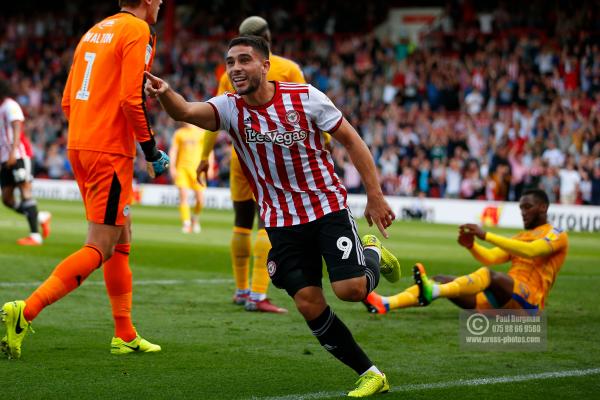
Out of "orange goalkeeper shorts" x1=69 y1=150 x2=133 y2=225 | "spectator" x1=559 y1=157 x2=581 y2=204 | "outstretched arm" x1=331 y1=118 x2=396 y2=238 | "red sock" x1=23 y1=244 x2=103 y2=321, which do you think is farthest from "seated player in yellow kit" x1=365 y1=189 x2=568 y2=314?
"spectator" x1=559 y1=157 x2=581 y2=204

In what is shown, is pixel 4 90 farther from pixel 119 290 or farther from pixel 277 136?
pixel 277 136

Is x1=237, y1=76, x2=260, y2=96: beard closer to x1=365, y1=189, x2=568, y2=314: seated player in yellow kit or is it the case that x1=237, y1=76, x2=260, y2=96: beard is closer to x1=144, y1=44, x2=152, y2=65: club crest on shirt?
x1=144, y1=44, x2=152, y2=65: club crest on shirt

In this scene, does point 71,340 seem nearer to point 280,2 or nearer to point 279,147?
point 279,147

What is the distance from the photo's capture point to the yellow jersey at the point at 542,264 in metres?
8.16

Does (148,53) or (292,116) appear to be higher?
(148,53)

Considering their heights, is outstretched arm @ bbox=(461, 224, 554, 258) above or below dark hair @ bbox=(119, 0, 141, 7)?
below

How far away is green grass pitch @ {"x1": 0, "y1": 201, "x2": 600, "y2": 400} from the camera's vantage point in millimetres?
5625

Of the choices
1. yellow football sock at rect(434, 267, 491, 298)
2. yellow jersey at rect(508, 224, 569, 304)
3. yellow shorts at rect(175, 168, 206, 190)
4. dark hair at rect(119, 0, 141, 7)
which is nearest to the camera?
dark hair at rect(119, 0, 141, 7)

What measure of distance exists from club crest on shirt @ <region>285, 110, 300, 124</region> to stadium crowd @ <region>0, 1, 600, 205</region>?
16.5 meters

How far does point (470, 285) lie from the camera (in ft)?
26.0

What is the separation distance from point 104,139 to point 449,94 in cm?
2233

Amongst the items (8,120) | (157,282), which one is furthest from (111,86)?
(8,120)

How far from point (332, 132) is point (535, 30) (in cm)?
2501

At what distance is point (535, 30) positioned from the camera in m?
29.3
